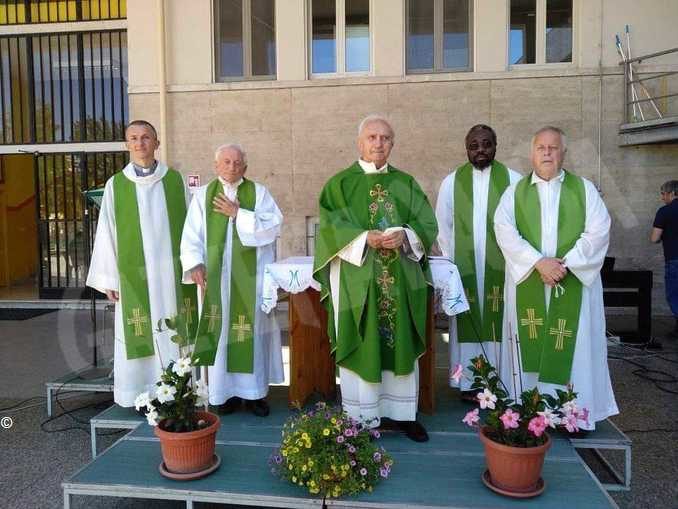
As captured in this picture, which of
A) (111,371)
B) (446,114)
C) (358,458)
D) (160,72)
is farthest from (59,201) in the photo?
(358,458)

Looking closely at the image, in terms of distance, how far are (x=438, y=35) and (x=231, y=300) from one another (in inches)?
237

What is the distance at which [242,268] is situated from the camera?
413 centimetres

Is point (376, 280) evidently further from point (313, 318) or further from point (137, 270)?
point (137, 270)

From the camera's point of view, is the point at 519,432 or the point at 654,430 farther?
the point at 654,430

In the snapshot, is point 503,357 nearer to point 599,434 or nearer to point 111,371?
point 599,434

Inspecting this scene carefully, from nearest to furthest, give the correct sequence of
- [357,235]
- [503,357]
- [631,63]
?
[357,235]
[503,357]
[631,63]

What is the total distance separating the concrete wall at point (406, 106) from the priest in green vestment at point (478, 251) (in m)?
4.03

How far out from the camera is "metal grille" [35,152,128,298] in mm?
9562

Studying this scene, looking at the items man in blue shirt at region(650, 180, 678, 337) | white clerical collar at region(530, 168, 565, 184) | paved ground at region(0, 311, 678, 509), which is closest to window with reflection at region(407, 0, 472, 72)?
man in blue shirt at region(650, 180, 678, 337)

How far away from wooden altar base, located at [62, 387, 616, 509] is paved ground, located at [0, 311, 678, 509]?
38 centimetres

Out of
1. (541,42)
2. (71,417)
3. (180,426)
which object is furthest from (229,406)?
(541,42)

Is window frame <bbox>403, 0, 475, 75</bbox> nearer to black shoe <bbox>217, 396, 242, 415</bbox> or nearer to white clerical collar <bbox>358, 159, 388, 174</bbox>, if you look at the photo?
white clerical collar <bbox>358, 159, 388, 174</bbox>

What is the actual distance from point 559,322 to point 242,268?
6.86 feet

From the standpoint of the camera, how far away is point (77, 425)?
4.61 metres
